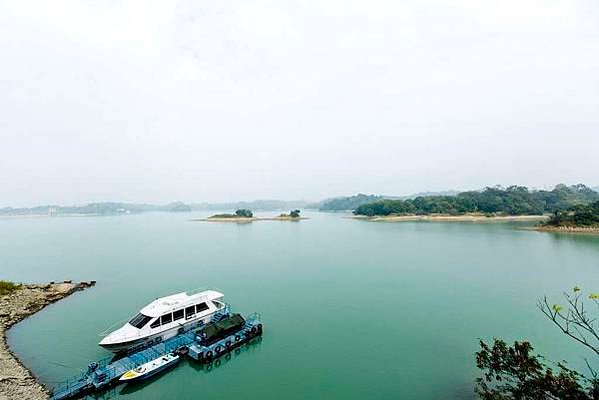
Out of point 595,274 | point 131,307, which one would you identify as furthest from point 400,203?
point 131,307

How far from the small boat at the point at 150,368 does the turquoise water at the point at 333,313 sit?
1.35 feet

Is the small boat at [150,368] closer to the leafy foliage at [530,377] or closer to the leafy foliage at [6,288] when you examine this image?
the leafy foliage at [530,377]

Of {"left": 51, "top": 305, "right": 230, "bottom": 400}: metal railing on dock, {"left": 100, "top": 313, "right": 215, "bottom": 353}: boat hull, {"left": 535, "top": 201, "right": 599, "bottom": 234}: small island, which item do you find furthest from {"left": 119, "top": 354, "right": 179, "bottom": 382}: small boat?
{"left": 535, "top": 201, "right": 599, "bottom": 234}: small island

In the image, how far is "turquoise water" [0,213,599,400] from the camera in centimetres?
1320

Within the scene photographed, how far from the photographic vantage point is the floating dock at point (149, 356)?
12.2 meters

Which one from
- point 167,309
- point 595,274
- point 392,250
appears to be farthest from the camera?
point 392,250

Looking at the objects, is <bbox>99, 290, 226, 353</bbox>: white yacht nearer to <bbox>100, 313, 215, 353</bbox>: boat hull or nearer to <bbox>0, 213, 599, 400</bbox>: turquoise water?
<bbox>100, 313, 215, 353</bbox>: boat hull

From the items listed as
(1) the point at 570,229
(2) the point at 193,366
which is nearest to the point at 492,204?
(1) the point at 570,229

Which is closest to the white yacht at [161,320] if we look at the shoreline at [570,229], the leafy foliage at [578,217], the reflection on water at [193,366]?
the reflection on water at [193,366]

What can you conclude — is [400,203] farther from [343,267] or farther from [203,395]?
[203,395]

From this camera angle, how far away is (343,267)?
1406 inches

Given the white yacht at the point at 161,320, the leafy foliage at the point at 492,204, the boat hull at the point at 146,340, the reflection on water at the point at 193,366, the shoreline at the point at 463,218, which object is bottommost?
the reflection on water at the point at 193,366

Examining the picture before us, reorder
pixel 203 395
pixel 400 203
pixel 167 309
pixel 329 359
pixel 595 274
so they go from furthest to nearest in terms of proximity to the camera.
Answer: pixel 400 203
pixel 595 274
pixel 167 309
pixel 329 359
pixel 203 395

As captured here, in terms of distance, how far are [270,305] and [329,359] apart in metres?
8.66
